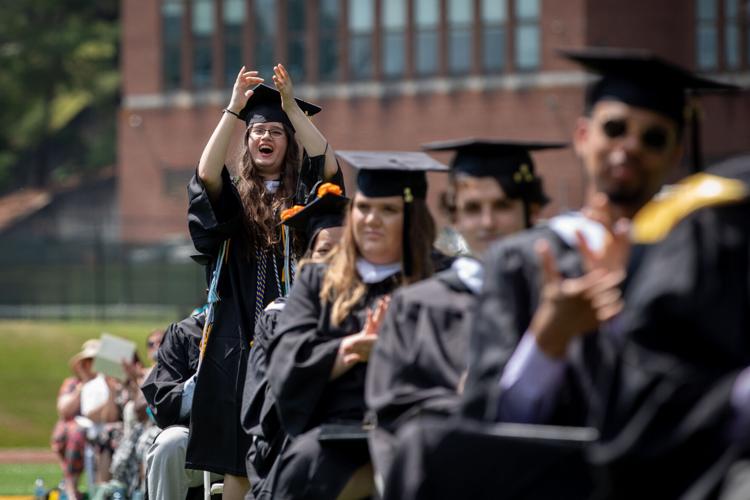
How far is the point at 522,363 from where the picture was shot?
4465 mm

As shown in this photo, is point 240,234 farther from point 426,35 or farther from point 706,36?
point 426,35

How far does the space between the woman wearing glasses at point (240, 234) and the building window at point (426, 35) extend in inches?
1786

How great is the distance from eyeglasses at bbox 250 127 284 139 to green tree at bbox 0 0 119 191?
52.7 metres

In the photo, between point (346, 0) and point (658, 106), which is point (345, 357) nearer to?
point (658, 106)

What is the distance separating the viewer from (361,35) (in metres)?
53.7

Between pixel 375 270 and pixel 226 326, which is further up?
pixel 375 270

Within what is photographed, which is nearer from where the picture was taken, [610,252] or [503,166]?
[610,252]

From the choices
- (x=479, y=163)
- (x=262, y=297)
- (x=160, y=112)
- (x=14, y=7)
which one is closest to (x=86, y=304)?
(x=160, y=112)

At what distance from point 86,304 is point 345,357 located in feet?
122

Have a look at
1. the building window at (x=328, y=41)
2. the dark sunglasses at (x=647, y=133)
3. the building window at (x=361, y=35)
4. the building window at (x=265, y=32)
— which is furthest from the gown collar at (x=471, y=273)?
the building window at (x=265, y=32)

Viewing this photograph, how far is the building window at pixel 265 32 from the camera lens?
5462cm

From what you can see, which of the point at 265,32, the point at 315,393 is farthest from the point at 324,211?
the point at 265,32

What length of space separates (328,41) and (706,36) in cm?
1198

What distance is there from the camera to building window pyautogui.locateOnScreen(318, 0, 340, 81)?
177 feet
